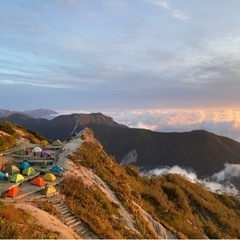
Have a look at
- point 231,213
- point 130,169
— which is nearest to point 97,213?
point 130,169

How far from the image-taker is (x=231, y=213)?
3049 inches

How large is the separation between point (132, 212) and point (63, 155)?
1533 centimetres

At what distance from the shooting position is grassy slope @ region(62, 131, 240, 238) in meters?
34.4

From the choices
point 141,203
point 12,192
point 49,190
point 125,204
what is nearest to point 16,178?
point 12,192

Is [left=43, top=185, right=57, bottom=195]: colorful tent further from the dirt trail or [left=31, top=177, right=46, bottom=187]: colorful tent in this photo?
the dirt trail

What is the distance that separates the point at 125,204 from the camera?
4256 cm

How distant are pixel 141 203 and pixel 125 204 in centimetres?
990

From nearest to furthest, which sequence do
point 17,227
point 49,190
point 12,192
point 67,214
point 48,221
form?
1. point 17,227
2. point 48,221
3. point 67,214
4. point 12,192
5. point 49,190

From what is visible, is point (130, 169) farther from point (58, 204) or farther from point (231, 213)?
point (58, 204)

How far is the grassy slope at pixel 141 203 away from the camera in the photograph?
113 feet

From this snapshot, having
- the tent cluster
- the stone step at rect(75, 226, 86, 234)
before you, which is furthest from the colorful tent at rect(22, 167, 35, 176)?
the stone step at rect(75, 226, 86, 234)

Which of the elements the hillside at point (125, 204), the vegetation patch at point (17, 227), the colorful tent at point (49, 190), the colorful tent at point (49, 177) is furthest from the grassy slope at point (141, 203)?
the vegetation patch at point (17, 227)

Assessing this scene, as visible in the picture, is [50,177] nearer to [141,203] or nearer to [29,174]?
[29,174]

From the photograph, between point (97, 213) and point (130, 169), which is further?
point (130, 169)
